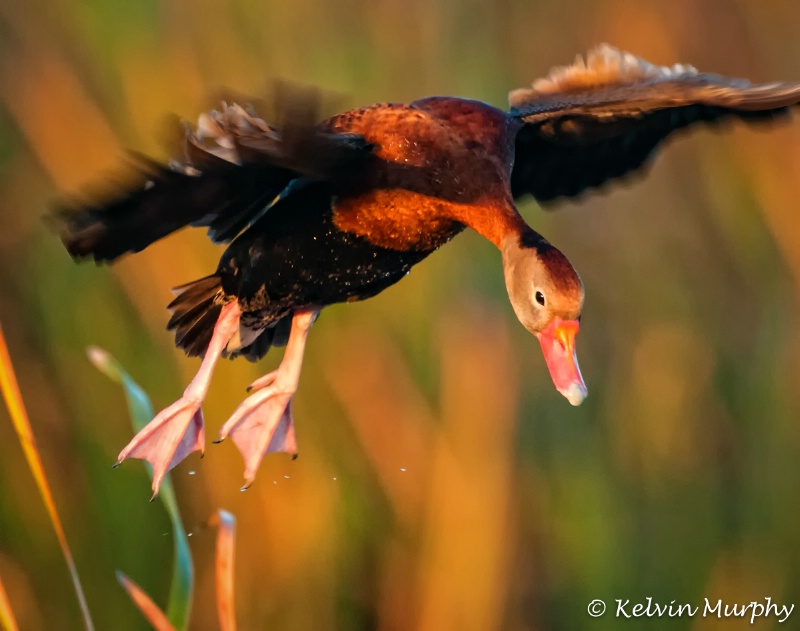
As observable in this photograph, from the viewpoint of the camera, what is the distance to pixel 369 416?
1.99m

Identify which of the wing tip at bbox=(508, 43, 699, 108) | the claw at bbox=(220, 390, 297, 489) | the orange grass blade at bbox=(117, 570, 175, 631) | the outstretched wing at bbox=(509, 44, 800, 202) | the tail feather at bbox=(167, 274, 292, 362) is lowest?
the orange grass blade at bbox=(117, 570, 175, 631)

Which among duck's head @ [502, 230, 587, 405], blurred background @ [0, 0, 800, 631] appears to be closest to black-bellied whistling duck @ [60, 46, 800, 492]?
duck's head @ [502, 230, 587, 405]

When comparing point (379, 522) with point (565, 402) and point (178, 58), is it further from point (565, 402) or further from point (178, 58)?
point (178, 58)

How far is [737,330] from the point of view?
217 centimetres

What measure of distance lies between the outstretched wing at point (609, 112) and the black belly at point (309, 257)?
1.15 feet

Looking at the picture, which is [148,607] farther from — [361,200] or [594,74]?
[594,74]

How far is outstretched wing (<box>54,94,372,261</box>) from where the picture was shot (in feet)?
4.11

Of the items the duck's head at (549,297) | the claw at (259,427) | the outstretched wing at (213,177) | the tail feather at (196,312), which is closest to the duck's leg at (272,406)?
the claw at (259,427)

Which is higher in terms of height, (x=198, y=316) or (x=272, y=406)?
(x=198, y=316)

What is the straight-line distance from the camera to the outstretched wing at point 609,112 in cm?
164

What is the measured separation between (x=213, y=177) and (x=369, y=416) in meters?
0.74

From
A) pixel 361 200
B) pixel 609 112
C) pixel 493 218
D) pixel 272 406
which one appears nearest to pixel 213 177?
pixel 361 200

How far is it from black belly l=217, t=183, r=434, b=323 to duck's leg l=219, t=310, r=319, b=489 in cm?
12

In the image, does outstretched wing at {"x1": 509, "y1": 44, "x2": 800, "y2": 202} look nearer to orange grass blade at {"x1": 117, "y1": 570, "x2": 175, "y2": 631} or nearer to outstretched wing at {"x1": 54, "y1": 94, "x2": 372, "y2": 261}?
outstretched wing at {"x1": 54, "y1": 94, "x2": 372, "y2": 261}
